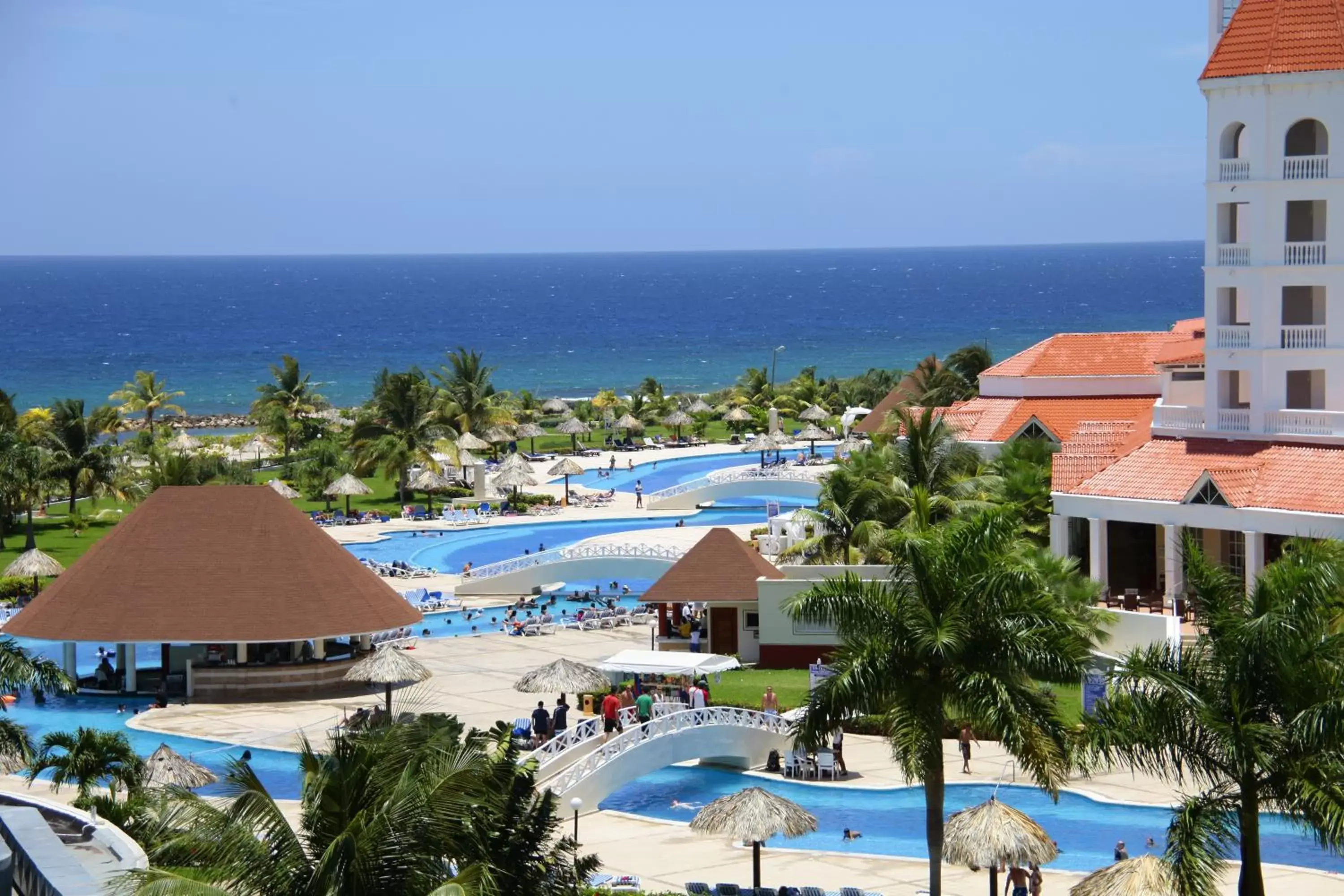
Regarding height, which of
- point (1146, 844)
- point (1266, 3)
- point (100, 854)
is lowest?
point (1146, 844)

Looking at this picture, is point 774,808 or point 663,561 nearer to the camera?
point 774,808

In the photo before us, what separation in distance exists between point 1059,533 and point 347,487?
27.8 meters

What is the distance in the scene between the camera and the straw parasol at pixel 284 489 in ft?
196

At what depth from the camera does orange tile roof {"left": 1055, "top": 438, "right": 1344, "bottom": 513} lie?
120 ft

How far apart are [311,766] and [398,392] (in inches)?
1969

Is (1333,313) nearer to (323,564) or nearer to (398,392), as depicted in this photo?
(323,564)

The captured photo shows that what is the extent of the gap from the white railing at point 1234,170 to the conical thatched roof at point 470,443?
34241 mm

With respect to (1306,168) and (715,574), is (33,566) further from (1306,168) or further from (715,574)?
(1306,168)

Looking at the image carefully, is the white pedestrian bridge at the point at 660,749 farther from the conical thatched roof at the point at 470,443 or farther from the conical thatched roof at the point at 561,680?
the conical thatched roof at the point at 470,443

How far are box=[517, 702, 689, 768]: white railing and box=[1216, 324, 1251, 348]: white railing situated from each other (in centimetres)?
1585

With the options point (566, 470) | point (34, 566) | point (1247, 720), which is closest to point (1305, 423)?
point (1247, 720)

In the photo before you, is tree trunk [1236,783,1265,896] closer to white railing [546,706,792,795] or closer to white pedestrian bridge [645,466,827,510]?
white railing [546,706,792,795]

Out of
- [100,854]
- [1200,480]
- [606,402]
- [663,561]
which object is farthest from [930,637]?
[606,402]

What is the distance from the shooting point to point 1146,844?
27.4 meters
